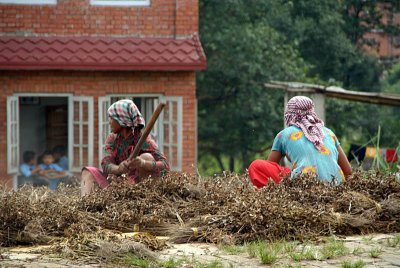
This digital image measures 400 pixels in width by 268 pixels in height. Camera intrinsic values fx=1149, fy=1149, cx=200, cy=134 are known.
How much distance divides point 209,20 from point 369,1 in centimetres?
408

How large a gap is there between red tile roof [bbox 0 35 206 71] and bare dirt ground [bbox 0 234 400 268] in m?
12.0

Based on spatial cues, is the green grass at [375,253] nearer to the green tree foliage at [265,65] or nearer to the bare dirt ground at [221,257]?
the bare dirt ground at [221,257]

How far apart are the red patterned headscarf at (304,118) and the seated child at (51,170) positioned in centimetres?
1067

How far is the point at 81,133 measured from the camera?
788 inches

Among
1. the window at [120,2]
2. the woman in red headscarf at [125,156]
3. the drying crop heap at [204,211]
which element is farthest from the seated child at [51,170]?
the drying crop heap at [204,211]

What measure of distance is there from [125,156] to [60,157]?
11200mm

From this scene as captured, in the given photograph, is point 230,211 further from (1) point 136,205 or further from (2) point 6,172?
(2) point 6,172

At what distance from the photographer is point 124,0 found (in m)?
19.9

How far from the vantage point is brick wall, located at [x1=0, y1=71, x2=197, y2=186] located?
19.7 meters

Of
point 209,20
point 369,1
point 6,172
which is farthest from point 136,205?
point 369,1

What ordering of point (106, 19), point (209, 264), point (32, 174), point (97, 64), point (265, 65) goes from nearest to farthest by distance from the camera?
point (209, 264), point (97, 64), point (106, 19), point (32, 174), point (265, 65)

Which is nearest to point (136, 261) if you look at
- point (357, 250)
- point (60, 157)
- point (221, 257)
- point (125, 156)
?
point (221, 257)

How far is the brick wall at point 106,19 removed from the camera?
19.7 meters

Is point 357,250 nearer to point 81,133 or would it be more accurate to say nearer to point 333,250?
point 333,250
